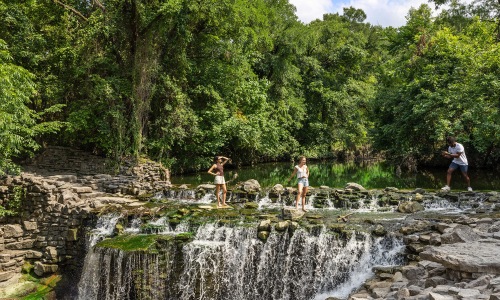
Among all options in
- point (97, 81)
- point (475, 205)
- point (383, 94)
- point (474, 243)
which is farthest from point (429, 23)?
point (474, 243)

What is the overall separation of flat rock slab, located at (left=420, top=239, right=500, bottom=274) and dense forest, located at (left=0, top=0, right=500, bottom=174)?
33.6ft

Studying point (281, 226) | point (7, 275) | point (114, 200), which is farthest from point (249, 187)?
point (7, 275)

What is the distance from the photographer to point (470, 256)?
6469 mm

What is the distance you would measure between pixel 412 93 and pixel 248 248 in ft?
54.8

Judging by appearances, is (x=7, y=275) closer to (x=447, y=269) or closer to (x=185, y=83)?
(x=447, y=269)

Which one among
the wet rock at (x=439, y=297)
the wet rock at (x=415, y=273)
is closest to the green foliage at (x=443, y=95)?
the wet rock at (x=415, y=273)

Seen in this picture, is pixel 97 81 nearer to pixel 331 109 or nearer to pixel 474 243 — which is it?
pixel 474 243

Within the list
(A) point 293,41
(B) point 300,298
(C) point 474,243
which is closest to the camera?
(C) point 474,243

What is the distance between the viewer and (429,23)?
26.7 metres

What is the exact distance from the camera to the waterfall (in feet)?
30.5

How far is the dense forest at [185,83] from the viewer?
16812 millimetres

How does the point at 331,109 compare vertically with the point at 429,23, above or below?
below

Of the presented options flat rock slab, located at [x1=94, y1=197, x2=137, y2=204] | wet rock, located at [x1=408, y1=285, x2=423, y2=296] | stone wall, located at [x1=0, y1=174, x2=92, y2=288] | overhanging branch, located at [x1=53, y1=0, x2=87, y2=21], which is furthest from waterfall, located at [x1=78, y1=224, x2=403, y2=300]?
overhanging branch, located at [x1=53, y1=0, x2=87, y2=21]

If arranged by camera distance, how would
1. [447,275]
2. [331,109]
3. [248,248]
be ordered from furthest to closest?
1. [331,109]
2. [248,248]
3. [447,275]
